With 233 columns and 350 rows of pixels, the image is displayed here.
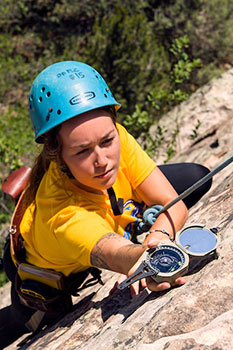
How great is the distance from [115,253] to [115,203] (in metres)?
0.57

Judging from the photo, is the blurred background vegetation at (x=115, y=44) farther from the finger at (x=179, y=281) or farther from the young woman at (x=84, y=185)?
the finger at (x=179, y=281)

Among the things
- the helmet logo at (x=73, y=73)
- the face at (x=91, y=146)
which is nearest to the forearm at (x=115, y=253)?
the face at (x=91, y=146)

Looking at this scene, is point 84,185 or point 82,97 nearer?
point 82,97

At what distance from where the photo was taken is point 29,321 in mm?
3254

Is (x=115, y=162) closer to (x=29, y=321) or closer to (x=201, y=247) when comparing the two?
(x=201, y=247)

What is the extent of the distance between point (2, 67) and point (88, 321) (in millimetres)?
11294

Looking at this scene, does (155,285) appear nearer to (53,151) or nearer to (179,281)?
(179,281)

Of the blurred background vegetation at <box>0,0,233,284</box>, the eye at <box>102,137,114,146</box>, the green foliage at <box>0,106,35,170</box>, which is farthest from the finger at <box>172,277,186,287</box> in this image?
the blurred background vegetation at <box>0,0,233,284</box>

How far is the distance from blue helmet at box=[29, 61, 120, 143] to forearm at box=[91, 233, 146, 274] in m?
0.77

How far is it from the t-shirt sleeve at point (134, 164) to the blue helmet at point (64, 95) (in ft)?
1.42

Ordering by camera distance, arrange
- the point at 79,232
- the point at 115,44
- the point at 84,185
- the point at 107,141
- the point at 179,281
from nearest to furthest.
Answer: the point at 179,281, the point at 79,232, the point at 107,141, the point at 84,185, the point at 115,44

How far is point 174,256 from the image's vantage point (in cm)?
203

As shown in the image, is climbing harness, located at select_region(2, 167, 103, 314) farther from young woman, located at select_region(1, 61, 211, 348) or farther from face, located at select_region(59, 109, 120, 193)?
face, located at select_region(59, 109, 120, 193)

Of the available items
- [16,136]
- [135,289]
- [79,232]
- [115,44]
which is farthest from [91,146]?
[115,44]
